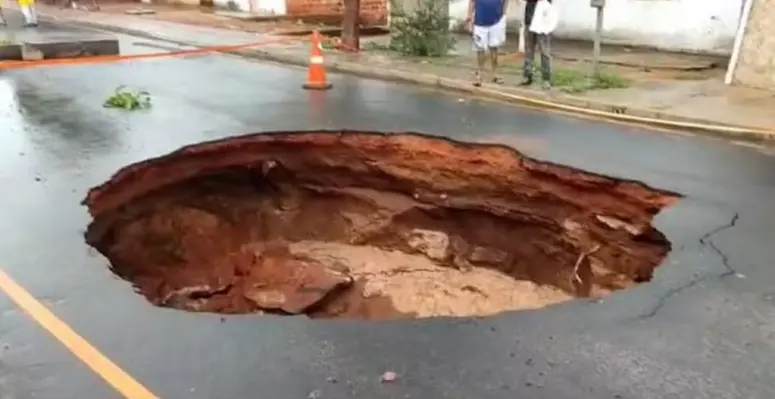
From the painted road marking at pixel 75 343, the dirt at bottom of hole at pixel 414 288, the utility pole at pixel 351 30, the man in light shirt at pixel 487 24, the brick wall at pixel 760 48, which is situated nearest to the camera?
the painted road marking at pixel 75 343

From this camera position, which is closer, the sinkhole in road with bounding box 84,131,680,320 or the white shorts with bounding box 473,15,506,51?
the sinkhole in road with bounding box 84,131,680,320

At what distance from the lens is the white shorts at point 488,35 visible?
13.7 m

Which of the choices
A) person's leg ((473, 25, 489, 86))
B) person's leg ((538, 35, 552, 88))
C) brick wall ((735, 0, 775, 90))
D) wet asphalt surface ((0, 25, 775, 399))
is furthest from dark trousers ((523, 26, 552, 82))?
wet asphalt surface ((0, 25, 775, 399))

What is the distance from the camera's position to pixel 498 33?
13.8m

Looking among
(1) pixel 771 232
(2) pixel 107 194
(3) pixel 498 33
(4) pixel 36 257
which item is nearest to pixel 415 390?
(4) pixel 36 257

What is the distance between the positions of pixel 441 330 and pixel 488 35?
370 inches

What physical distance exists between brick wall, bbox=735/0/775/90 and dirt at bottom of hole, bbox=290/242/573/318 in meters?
6.60

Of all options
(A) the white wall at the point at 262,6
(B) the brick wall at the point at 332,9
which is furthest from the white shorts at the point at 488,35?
(A) the white wall at the point at 262,6

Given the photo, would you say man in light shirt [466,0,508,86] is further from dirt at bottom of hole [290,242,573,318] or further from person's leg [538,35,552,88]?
dirt at bottom of hole [290,242,573,318]

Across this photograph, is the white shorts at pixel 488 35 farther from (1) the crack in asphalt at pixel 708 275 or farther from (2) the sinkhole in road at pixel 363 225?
(1) the crack in asphalt at pixel 708 275

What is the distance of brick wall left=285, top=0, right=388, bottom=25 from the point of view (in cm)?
2764

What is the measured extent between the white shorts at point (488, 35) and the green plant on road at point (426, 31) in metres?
3.76

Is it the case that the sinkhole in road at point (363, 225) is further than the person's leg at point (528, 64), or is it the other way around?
the person's leg at point (528, 64)

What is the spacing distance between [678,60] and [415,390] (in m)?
13.7
